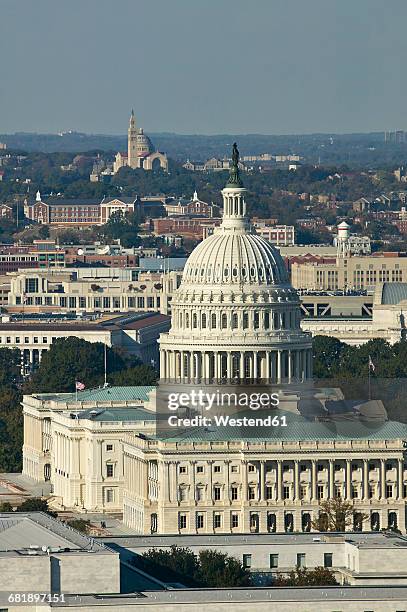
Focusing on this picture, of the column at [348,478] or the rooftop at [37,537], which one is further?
the column at [348,478]

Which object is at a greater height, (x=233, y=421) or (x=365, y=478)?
(x=233, y=421)

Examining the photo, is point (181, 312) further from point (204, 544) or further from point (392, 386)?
point (204, 544)

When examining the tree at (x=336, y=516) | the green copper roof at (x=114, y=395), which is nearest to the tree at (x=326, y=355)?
the green copper roof at (x=114, y=395)

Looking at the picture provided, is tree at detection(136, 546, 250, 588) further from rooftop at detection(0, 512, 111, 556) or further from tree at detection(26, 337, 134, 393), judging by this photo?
tree at detection(26, 337, 134, 393)

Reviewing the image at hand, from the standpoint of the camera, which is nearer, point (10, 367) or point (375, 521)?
point (375, 521)

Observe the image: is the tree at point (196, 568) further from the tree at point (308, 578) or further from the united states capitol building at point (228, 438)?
the united states capitol building at point (228, 438)

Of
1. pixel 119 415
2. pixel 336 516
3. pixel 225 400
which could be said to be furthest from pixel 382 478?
pixel 119 415

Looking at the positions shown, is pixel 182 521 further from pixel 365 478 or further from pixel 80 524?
pixel 365 478

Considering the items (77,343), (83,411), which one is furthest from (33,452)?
(77,343)
